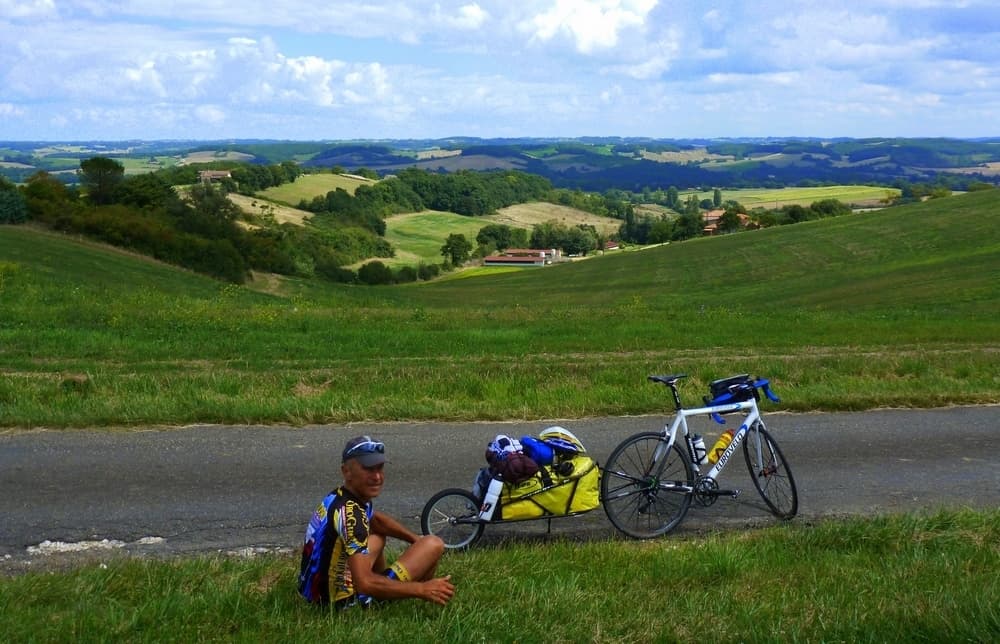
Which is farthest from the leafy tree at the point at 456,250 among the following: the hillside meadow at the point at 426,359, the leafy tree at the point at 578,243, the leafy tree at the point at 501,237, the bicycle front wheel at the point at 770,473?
the bicycle front wheel at the point at 770,473

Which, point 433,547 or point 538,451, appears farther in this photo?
point 538,451

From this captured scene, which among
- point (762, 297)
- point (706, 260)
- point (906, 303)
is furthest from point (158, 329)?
point (706, 260)

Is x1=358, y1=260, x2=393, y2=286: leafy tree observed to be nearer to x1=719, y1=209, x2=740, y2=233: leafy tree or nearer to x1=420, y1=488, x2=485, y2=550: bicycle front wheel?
x1=719, y1=209, x2=740, y2=233: leafy tree

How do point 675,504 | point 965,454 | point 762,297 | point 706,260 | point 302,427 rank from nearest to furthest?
point 675,504, point 965,454, point 302,427, point 762,297, point 706,260

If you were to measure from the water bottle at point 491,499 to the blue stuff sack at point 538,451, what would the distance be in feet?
1.05

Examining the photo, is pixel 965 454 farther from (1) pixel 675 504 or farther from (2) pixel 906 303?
(2) pixel 906 303

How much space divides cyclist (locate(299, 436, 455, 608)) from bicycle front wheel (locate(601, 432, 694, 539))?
2.43 meters

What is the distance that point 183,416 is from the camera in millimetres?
10109

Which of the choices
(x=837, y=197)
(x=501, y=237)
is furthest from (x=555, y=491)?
(x=837, y=197)

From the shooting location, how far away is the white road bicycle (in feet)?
24.1

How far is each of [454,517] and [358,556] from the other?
2.16m

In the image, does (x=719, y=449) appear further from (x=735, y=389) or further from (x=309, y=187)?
(x=309, y=187)

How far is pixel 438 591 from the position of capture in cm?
490

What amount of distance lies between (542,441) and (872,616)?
2989 mm
